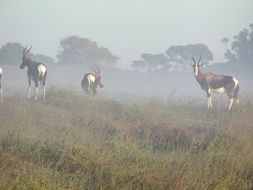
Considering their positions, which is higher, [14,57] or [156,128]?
[14,57]

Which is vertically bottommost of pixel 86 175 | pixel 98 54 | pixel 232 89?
pixel 86 175

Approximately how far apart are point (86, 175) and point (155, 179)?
4.08 feet

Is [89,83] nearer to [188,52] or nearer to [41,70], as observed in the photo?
[41,70]

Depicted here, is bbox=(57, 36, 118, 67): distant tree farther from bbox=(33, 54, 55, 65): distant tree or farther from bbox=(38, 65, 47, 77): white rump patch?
bbox=(38, 65, 47, 77): white rump patch

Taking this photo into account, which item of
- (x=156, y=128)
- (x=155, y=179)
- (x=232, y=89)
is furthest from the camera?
(x=232, y=89)

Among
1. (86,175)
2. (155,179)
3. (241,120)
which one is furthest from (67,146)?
(241,120)

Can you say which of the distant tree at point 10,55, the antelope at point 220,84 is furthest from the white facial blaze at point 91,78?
the distant tree at point 10,55

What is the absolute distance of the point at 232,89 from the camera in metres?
18.2

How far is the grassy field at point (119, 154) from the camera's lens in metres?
6.75

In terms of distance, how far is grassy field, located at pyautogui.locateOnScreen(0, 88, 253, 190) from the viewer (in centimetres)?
675

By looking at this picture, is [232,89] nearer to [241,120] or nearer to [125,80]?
[241,120]

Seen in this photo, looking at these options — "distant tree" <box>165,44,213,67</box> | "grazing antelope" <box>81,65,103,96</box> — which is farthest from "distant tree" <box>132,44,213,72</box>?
"grazing antelope" <box>81,65,103,96</box>

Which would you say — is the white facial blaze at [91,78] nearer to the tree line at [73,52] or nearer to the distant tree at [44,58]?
the tree line at [73,52]

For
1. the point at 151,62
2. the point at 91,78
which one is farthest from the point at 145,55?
the point at 91,78
